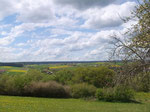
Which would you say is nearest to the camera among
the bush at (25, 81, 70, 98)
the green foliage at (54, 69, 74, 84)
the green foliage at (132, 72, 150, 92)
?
the green foliage at (132, 72, 150, 92)

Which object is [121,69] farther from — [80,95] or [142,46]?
[80,95]

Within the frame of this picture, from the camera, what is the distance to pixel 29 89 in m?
35.8

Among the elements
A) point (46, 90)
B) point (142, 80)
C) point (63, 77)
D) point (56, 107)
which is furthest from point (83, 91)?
point (142, 80)

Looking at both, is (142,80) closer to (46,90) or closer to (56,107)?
(56,107)

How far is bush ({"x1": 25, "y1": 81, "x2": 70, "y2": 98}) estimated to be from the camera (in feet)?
117

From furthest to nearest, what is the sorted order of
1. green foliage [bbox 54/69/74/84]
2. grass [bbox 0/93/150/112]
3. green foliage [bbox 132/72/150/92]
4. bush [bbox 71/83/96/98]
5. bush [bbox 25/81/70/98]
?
green foliage [bbox 54/69/74/84] < bush [bbox 25/81/70/98] < bush [bbox 71/83/96/98] < grass [bbox 0/93/150/112] < green foliage [bbox 132/72/150/92]

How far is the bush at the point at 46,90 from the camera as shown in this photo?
35531 millimetres

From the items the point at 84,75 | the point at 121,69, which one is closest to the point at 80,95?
the point at 84,75

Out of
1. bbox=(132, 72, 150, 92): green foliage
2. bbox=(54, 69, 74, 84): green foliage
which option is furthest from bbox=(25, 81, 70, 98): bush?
bbox=(132, 72, 150, 92): green foliage

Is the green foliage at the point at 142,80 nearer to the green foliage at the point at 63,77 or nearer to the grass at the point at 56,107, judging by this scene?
the grass at the point at 56,107

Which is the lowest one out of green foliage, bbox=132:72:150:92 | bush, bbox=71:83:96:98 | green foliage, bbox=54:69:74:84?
bush, bbox=71:83:96:98

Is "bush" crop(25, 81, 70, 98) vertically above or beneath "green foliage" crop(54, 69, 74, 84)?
beneath

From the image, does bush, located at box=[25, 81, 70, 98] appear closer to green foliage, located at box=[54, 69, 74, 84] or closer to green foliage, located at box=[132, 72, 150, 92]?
green foliage, located at box=[54, 69, 74, 84]

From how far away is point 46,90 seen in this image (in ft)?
117
